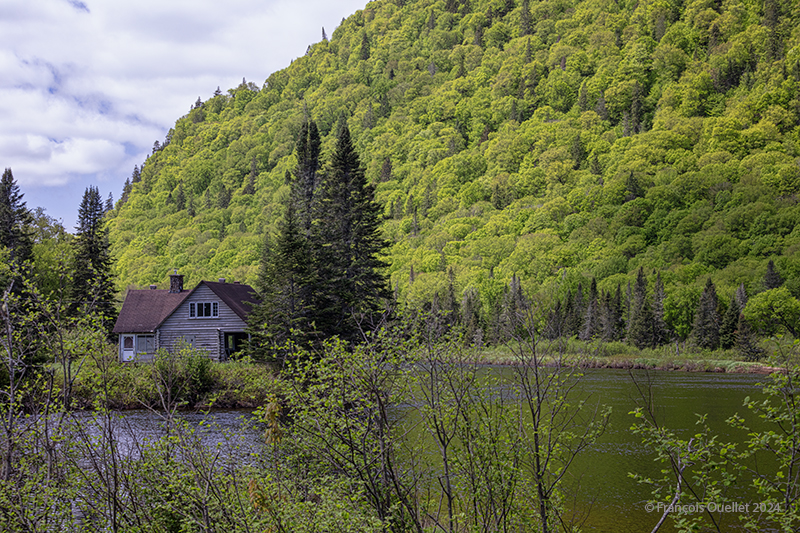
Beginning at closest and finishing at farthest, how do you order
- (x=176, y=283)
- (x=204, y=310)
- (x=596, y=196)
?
(x=204, y=310), (x=176, y=283), (x=596, y=196)

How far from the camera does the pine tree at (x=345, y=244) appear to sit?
100 feet

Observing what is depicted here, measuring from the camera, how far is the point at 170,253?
15462 cm

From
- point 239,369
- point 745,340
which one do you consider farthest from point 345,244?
point 745,340

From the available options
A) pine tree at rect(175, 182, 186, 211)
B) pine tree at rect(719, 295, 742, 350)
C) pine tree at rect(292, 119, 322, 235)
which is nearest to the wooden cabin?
pine tree at rect(292, 119, 322, 235)

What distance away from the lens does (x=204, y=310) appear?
41.5 m

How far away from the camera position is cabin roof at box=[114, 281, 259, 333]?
4169 cm

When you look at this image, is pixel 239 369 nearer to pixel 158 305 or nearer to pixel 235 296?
pixel 235 296

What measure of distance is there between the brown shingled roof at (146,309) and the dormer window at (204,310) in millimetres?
1057

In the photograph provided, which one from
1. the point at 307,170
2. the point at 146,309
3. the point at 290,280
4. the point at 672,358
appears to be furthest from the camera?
the point at 672,358

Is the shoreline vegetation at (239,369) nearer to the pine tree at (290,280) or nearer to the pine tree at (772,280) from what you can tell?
the pine tree at (290,280)

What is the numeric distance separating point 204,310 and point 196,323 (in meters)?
1.06

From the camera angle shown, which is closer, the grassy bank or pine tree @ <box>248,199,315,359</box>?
pine tree @ <box>248,199,315,359</box>

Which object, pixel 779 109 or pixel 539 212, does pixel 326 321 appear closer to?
pixel 539 212

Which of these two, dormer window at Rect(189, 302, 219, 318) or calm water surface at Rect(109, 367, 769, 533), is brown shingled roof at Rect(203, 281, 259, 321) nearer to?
dormer window at Rect(189, 302, 219, 318)
